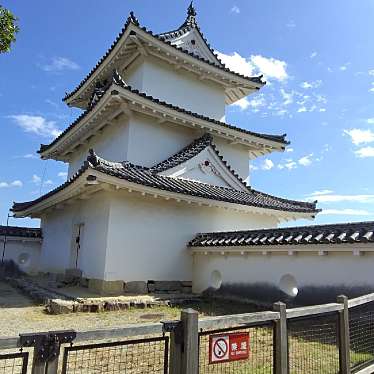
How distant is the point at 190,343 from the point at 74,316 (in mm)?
5513

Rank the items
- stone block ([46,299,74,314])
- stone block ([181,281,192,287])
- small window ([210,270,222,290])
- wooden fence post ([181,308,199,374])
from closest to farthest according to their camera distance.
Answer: wooden fence post ([181,308,199,374]), stone block ([46,299,74,314]), small window ([210,270,222,290]), stone block ([181,281,192,287])

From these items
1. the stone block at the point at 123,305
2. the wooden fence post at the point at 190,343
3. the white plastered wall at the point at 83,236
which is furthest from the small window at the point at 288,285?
the wooden fence post at the point at 190,343

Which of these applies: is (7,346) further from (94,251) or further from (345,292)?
(94,251)

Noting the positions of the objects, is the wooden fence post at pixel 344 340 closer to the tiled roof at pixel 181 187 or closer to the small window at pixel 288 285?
the small window at pixel 288 285

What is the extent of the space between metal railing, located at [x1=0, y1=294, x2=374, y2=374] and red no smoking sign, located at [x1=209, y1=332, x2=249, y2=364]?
0.11 ft

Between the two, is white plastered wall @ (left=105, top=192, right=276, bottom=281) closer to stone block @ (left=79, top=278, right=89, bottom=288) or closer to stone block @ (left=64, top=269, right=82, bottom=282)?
stone block @ (left=79, top=278, right=89, bottom=288)

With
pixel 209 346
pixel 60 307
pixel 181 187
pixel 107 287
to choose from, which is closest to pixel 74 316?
pixel 60 307

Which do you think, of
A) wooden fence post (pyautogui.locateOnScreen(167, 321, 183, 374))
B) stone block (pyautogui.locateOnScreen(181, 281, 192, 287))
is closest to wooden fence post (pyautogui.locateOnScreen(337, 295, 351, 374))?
wooden fence post (pyautogui.locateOnScreen(167, 321, 183, 374))

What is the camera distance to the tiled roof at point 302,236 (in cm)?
737

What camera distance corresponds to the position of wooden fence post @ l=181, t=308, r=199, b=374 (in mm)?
3184

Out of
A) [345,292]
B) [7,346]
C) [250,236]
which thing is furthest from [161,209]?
[7,346]

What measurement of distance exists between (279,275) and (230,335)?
588cm

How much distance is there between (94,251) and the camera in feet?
36.5

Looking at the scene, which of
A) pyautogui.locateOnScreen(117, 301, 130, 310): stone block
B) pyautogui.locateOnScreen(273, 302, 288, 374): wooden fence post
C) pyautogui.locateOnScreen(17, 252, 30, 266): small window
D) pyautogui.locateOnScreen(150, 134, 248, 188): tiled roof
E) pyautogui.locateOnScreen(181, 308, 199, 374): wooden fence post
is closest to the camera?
pyautogui.locateOnScreen(181, 308, 199, 374): wooden fence post
